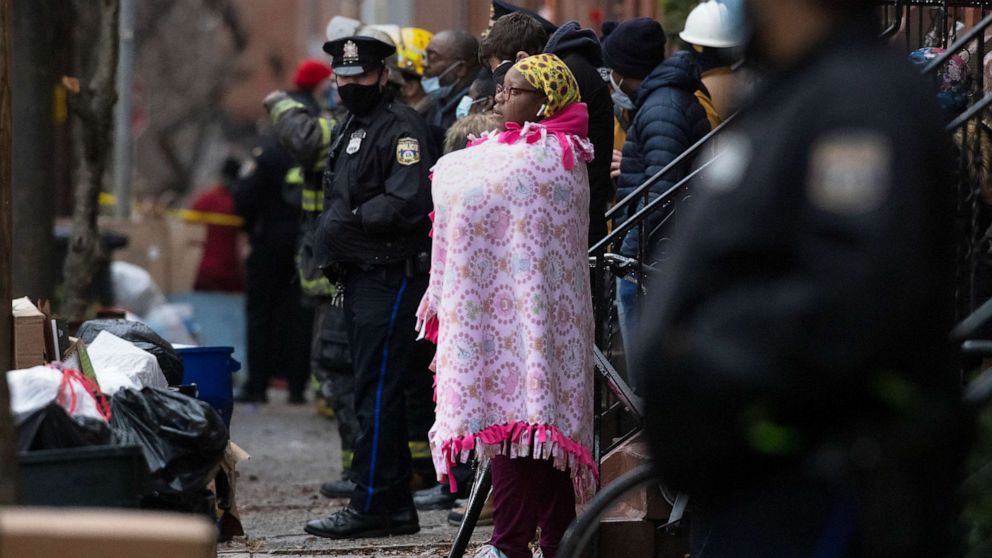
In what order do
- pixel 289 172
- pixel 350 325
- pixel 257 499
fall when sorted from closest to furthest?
pixel 350 325 < pixel 257 499 < pixel 289 172

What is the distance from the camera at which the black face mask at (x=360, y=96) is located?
7250 mm

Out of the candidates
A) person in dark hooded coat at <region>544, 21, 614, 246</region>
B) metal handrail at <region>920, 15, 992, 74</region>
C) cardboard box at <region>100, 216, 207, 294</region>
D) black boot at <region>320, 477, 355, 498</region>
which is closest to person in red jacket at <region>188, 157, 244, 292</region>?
cardboard box at <region>100, 216, 207, 294</region>

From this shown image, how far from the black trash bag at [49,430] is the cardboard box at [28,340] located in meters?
1.16

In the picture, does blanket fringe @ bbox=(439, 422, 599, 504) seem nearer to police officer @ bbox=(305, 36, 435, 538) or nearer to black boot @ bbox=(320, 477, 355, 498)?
police officer @ bbox=(305, 36, 435, 538)

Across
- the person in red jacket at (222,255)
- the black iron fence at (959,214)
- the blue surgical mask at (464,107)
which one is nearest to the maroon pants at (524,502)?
the black iron fence at (959,214)

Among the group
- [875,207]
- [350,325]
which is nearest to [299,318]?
[350,325]

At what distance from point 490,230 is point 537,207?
19 centimetres

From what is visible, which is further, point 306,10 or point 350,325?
point 306,10

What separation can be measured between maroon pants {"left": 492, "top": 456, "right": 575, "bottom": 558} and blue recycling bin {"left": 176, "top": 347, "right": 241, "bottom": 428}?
4.52 feet

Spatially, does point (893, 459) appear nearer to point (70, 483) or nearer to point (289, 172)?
point (70, 483)

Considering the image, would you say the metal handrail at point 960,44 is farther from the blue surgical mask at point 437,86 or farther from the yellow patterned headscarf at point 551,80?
the blue surgical mask at point 437,86

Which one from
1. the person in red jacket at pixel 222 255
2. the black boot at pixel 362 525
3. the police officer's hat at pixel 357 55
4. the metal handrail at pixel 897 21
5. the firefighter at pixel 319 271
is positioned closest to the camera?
the metal handrail at pixel 897 21

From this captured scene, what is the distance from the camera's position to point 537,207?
568 centimetres

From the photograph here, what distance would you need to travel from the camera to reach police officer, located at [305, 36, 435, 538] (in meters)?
6.94
